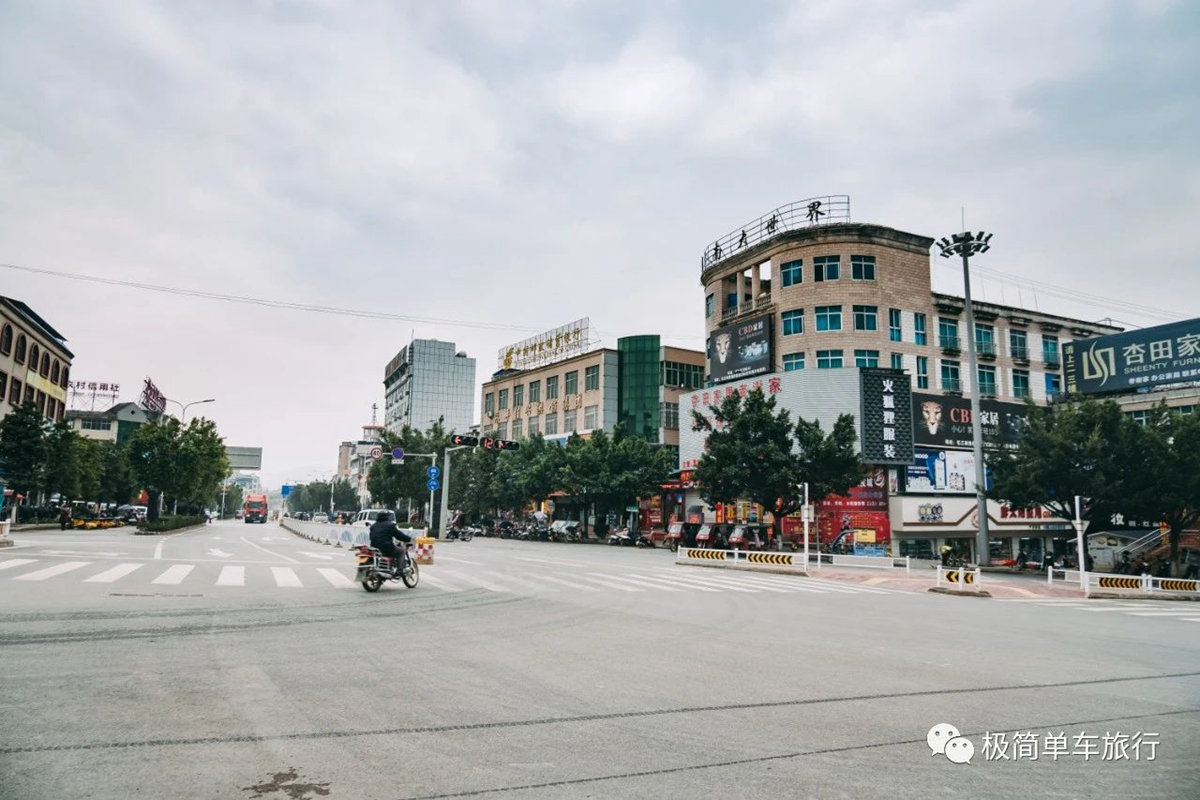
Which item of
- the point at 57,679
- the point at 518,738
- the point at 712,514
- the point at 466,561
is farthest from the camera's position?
the point at 712,514

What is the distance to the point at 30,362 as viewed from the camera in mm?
54594

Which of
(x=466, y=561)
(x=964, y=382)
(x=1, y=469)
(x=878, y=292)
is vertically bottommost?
(x=466, y=561)

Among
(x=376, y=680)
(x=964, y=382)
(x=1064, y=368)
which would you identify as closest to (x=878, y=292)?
(x=964, y=382)

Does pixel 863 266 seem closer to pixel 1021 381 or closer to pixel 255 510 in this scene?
pixel 1021 381

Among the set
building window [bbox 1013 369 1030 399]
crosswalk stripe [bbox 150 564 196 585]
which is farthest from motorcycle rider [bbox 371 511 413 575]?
building window [bbox 1013 369 1030 399]

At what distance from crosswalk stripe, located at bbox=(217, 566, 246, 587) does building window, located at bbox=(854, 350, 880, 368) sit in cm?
3640

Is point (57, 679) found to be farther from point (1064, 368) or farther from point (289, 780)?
point (1064, 368)

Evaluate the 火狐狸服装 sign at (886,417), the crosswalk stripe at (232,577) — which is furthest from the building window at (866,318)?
the crosswalk stripe at (232,577)

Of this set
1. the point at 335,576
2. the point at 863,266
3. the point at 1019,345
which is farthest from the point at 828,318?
the point at 335,576

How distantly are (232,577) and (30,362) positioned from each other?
50655 mm

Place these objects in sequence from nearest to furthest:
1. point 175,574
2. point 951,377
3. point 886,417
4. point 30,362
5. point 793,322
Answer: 1. point 175,574
2. point 886,417
3. point 793,322
4. point 951,377
5. point 30,362

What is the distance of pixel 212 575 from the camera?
676 inches

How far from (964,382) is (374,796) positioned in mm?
50208

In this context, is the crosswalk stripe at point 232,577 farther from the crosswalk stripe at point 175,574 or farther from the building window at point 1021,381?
the building window at point 1021,381
